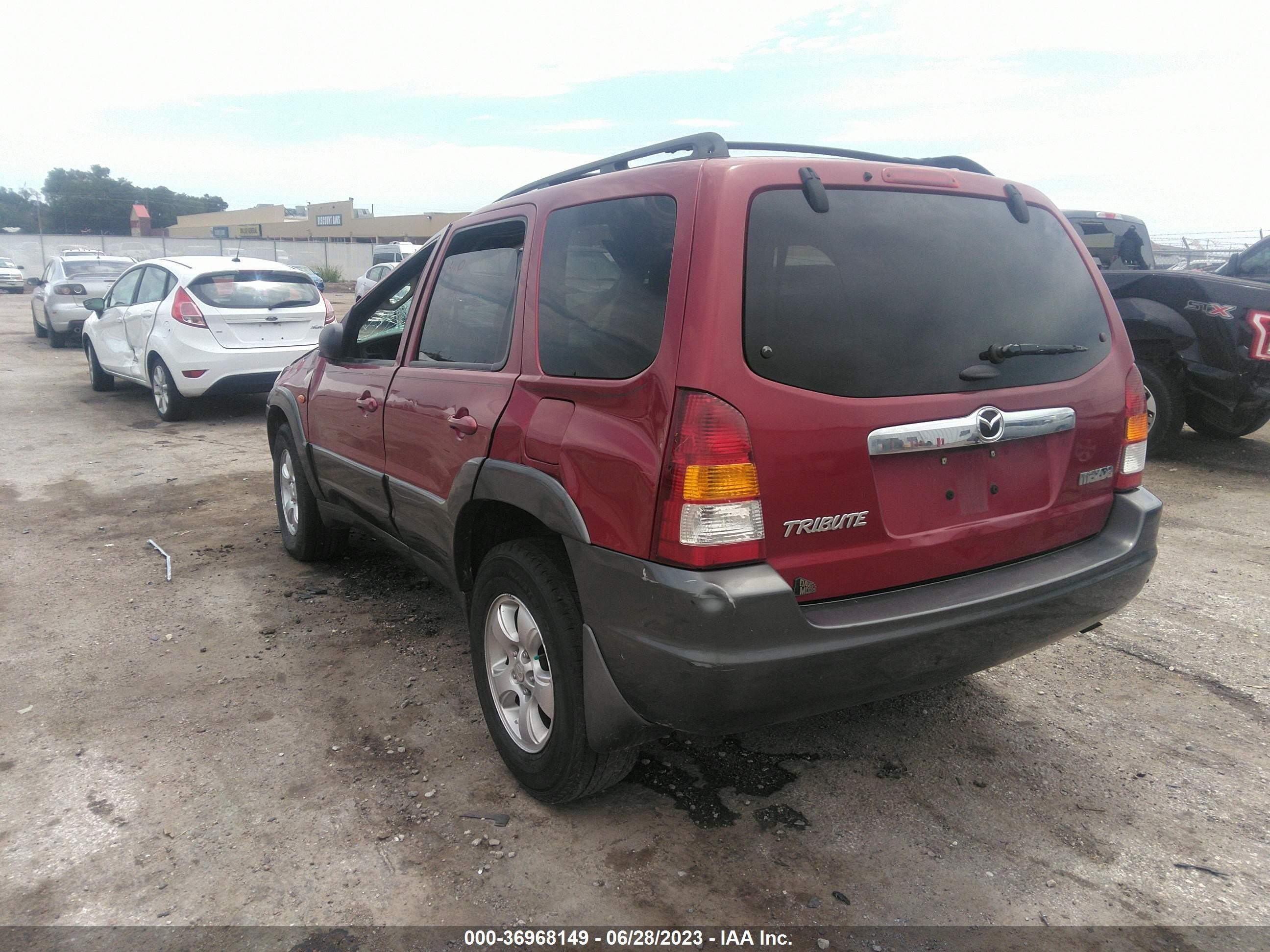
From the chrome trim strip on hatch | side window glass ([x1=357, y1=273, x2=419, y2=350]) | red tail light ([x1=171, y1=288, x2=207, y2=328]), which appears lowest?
red tail light ([x1=171, y1=288, x2=207, y2=328])

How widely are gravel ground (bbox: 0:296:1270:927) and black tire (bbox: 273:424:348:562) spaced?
383mm

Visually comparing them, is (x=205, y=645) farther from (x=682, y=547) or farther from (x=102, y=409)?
(x=102, y=409)

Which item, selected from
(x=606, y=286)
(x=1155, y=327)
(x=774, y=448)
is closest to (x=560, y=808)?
(x=774, y=448)

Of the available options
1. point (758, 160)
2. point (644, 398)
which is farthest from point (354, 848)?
point (758, 160)

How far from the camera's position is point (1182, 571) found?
4.83m

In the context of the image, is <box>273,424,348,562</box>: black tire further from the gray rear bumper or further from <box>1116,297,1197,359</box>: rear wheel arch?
<box>1116,297,1197,359</box>: rear wheel arch

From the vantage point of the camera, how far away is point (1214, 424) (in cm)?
737

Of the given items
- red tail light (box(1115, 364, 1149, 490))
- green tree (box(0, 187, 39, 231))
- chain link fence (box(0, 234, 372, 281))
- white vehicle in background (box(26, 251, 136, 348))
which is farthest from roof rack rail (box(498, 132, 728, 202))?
green tree (box(0, 187, 39, 231))

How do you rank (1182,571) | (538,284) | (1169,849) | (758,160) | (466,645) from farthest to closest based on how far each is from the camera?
(1182,571) → (466,645) → (538,284) → (1169,849) → (758,160)

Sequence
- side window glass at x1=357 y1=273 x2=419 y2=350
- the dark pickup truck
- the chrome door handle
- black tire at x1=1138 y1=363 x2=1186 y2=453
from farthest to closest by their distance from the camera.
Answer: black tire at x1=1138 y1=363 x2=1186 y2=453, the dark pickup truck, side window glass at x1=357 y1=273 x2=419 y2=350, the chrome door handle

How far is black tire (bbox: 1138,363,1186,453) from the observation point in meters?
7.01

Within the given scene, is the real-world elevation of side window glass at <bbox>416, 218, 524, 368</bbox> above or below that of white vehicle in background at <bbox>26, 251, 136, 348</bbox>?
above

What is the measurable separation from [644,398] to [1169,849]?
198cm

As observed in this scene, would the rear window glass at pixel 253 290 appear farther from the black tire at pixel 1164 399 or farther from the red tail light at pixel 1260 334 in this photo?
the red tail light at pixel 1260 334
